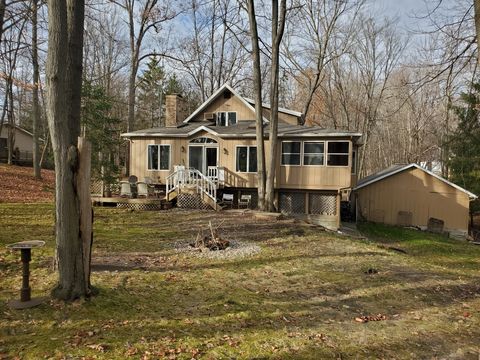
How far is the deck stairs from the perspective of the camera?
52.0 ft

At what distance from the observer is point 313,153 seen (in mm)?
16922

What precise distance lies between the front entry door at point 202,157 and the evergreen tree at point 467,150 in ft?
53.6

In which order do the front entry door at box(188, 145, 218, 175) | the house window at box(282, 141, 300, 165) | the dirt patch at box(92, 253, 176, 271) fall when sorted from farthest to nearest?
the front entry door at box(188, 145, 218, 175) < the house window at box(282, 141, 300, 165) < the dirt patch at box(92, 253, 176, 271)

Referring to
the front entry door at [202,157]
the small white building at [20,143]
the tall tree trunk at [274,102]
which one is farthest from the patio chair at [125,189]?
the small white building at [20,143]

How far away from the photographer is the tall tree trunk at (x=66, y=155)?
4.61 metres

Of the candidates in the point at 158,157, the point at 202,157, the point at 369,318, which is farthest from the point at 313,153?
the point at 369,318

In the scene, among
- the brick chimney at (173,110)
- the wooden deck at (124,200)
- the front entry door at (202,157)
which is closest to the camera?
the wooden deck at (124,200)

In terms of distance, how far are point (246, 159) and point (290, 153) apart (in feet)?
7.08

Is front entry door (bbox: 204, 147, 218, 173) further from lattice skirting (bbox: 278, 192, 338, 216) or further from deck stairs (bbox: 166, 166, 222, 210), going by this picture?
lattice skirting (bbox: 278, 192, 338, 216)

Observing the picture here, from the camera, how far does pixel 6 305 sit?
15.4ft

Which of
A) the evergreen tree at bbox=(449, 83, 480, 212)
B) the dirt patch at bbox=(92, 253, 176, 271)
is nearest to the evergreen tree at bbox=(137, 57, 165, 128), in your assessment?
the evergreen tree at bbox=(449, 83, 480, 212)

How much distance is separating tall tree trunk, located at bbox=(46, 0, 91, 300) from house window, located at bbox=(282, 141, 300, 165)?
43.2ft

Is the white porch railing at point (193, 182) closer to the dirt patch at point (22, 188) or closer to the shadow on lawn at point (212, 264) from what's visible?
the dirt patch at point (22, 188)

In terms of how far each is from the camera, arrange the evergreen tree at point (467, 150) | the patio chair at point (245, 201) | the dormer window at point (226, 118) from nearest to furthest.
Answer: the patio chair at point (245, 201)
the dormer window at point (226, 118)
the evergreen tree at point (467, 150)
